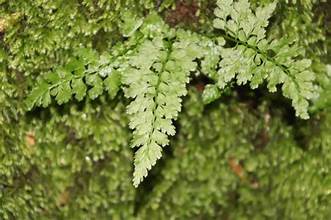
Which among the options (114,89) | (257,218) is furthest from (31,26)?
(257,218)

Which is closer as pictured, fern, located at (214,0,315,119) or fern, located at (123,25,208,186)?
fern, located at (123,25,208,186)

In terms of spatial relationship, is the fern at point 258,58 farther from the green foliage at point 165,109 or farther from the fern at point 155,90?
the fern at point 155,90

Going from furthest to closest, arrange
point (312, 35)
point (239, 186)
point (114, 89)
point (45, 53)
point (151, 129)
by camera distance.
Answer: point (239, 186) < point (312, 35) < point (45, 53) < point (114, 89) < point (151, 129)

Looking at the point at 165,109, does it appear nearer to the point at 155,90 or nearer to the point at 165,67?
the point at 155,90

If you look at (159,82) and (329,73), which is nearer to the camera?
(159,82)

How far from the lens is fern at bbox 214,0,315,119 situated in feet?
8.26

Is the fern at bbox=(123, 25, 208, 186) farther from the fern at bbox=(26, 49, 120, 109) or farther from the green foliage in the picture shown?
the fern at bbox=(26, 49, 120, 109)

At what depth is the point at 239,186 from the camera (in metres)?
3.35

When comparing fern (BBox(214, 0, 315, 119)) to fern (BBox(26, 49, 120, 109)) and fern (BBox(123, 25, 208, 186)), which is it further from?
fern (BBox(26, 49, 120, 109))

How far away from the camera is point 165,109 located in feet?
8.03

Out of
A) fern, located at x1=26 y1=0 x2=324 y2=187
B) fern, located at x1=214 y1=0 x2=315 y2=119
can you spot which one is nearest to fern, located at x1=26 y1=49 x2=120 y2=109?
fern, located at x1=26 y1=0 x2=324 y2=187

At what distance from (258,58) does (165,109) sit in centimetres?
50

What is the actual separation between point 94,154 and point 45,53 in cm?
61

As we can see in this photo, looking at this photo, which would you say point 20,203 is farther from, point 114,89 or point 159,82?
point 159,82
